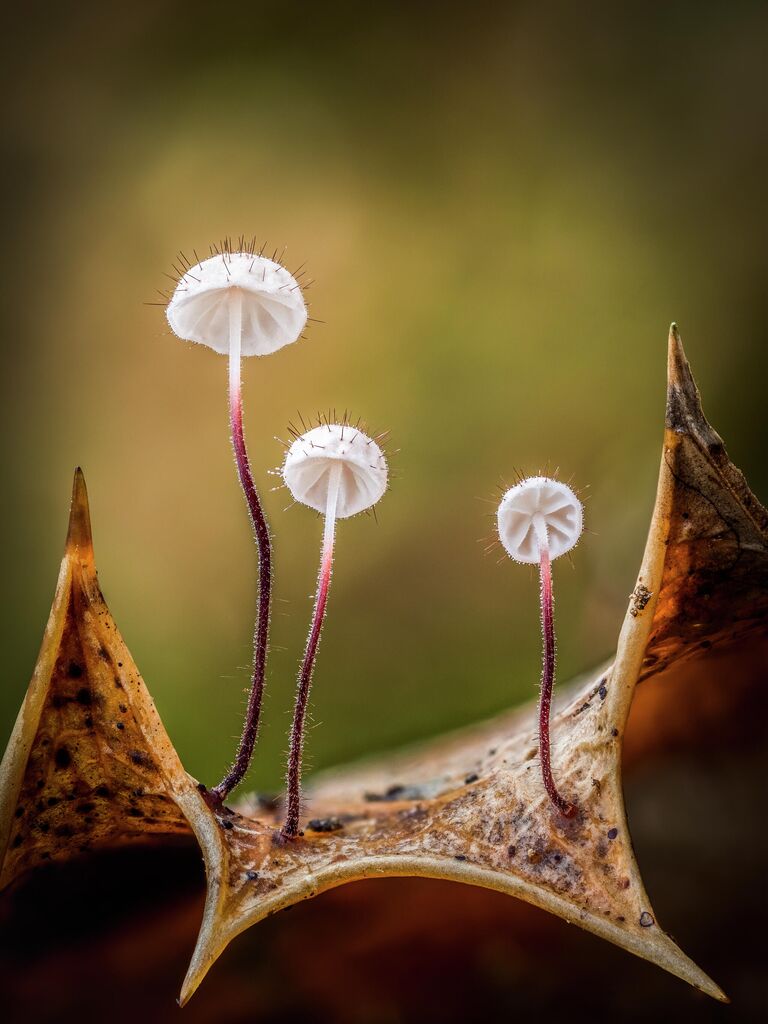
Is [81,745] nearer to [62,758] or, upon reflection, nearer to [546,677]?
[62,758]

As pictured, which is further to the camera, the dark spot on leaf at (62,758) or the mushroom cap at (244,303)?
the mushroom cap at (244,303)

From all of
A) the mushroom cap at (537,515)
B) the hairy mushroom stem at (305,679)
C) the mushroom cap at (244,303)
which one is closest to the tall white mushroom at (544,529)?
the mushroom cap at (537,515)

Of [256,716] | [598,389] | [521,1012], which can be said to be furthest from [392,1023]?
[598,389]

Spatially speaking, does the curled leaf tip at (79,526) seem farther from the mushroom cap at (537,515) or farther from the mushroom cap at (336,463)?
the mushroom cap at (537,515)

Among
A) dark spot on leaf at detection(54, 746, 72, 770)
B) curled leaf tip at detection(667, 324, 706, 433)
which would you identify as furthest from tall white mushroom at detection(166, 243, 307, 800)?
curled leaf tip at detection(667, 324, 706, 433)

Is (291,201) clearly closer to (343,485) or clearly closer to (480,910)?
(343,485)

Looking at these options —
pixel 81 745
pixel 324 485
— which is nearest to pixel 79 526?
pixel 81 745

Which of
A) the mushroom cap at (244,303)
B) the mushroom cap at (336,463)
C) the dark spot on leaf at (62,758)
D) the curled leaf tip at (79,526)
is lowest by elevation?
the dark spot on leaf at (62,758)
